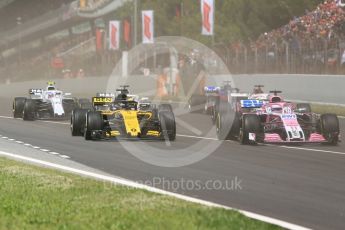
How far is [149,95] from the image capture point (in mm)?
42500

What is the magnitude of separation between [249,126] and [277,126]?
31.8 inches

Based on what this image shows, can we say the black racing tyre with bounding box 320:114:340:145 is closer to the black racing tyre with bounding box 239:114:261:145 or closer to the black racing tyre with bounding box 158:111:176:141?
the black racing tyre with bounding box 239:114:261:145

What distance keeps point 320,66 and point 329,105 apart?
7.93 ft

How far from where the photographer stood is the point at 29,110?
24.3m

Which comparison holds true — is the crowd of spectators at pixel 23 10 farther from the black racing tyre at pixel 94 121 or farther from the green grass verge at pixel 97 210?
the green grass verge at pixel 97 210

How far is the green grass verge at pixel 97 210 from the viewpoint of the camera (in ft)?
23.8

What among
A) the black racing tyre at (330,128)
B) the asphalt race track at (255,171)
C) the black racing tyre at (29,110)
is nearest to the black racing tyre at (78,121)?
the asphalt race track at (255,171)

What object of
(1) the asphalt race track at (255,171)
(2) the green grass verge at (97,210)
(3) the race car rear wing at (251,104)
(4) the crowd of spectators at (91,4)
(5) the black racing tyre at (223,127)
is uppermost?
(4) the crowd of spectators at (91,4)

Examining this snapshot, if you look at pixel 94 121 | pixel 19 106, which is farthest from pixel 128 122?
pixel 19 106

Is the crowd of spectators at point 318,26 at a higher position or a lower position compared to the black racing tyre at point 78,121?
higher

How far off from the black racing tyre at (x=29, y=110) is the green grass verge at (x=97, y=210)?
14.0 m

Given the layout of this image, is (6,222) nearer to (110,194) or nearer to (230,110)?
(110,194)

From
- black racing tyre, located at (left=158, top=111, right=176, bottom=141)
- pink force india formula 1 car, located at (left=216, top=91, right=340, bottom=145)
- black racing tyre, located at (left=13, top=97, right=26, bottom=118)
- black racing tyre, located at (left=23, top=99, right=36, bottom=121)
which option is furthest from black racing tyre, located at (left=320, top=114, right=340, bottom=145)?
black racing tyre, located at (left=13, top=97, right=26, bottom=118)

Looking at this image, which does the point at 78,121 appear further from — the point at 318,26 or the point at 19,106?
the point at 318,26
